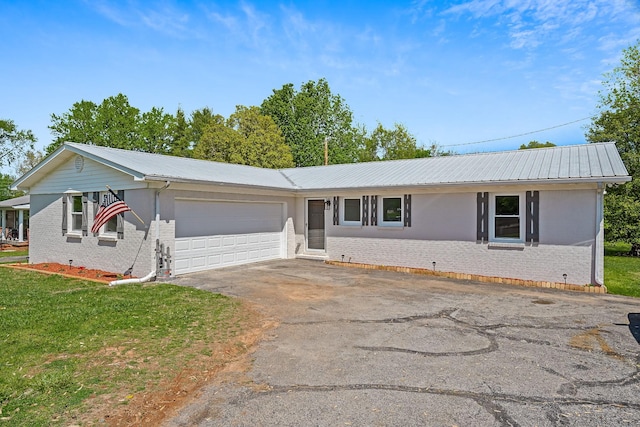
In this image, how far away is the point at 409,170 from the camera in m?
13.5

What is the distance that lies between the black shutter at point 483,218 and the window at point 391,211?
239 centimetres

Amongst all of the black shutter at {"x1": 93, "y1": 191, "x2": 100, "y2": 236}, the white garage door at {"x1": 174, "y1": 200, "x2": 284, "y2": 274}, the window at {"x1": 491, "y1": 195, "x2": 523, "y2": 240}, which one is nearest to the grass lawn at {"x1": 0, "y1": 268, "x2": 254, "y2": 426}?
the white garage door at {"x1": 174, "y1": 200, "x2": 284, "y2": 274}

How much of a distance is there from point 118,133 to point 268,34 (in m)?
28.2

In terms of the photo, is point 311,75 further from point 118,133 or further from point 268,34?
point 268,34

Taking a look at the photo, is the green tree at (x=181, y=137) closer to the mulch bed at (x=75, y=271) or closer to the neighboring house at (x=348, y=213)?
the neighboring house at (x=348, y=213)

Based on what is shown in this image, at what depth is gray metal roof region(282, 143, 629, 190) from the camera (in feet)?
31.6

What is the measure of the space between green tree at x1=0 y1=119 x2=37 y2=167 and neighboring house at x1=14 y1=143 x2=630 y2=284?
26571 mm

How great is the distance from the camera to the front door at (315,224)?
14453 millimetres

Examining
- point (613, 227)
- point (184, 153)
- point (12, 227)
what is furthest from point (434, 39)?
point (184, 153)

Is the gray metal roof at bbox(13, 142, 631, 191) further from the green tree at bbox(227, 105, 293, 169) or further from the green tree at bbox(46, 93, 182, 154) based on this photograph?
the green tree at bbox(46, 93, 182, 154)

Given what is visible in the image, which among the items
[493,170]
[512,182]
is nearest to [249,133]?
[493,170]

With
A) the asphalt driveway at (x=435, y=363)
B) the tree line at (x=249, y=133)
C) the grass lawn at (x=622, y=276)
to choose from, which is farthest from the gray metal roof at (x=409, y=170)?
the tree line at (x=249, y=133)

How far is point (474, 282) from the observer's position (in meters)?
10.6

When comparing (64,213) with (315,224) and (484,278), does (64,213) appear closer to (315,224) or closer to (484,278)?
(315,224)
